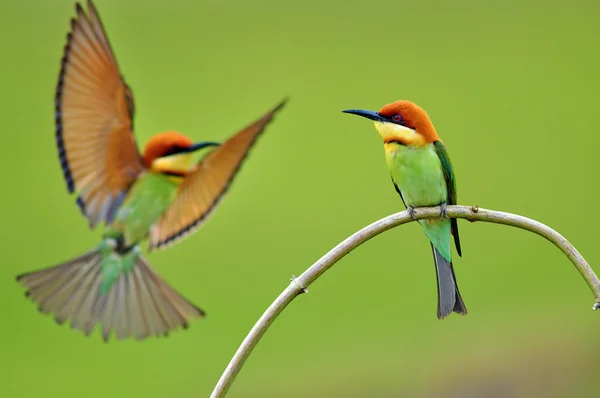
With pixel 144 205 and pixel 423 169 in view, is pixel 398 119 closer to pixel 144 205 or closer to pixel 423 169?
pixel 423 169

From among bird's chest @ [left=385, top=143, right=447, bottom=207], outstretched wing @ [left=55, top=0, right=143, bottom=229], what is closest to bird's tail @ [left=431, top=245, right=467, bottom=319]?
bird's chest @ [left=385, top=143, right=447, bottom=207]

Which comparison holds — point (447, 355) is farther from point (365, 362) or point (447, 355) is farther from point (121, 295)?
point (121, 295)

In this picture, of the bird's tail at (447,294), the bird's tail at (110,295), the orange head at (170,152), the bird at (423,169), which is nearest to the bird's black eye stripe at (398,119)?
the bird at (423,169)

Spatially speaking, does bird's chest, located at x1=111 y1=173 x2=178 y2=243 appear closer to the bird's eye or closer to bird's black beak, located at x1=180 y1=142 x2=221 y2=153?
bird's black beak, located at x1=180 y1=142 x2=221 y2=153

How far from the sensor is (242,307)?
3301 mm

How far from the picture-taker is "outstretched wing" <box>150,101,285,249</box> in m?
1.34

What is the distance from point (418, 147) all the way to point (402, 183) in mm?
58

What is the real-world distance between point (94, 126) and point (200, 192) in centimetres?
22

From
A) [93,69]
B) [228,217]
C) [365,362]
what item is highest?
[93,69]

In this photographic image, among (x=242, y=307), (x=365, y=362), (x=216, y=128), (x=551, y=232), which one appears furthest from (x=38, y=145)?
(x=551, y=232)

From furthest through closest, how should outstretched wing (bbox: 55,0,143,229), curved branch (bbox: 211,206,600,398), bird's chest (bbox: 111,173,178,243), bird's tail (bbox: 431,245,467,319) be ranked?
bird's chest (bbox: 111,173,178,243)
outstretched wing (bbox: 55,0,143,229)
bird's tail (bbox: 431,245,467,319)
curved branch (bbox: 211,206,600,398)

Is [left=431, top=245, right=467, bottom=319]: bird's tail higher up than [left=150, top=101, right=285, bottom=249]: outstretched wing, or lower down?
lower down

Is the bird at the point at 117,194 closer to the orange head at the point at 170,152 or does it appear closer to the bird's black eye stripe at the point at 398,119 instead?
the orange head at the point at 170,152

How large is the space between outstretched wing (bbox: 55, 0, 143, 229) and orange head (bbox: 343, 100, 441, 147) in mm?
434
